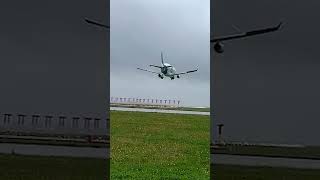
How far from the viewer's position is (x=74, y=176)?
5.94 metres

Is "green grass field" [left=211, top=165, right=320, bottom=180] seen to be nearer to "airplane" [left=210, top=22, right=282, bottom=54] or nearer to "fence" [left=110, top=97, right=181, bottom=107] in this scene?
"fence" [left=110, top=97, right=181, bottom=107]

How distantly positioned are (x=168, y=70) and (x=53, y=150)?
63.6 inches

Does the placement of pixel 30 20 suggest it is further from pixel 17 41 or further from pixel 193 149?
pixel 193 149

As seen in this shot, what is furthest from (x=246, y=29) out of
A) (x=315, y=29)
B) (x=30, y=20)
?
(x=30, y=20)

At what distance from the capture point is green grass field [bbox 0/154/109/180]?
231 inches

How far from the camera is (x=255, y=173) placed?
5.78m

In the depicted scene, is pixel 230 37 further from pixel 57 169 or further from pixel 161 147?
pixel 57 169

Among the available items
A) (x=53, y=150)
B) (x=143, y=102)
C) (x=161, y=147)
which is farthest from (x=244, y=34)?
(x=53, y=150)

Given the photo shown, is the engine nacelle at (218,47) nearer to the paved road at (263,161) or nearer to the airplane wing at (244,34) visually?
the airplane wing at (244,34)

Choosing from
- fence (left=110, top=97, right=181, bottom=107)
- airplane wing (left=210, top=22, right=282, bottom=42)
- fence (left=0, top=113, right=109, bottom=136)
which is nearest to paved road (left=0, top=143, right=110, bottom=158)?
fence (left=0, top=113, right=109, bottom=136)

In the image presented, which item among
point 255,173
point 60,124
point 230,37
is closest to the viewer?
point 230,37

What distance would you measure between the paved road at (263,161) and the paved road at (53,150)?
1.26m

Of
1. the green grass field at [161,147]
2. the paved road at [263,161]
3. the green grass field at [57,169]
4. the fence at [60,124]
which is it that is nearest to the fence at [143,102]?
the green grass field at [161,147]

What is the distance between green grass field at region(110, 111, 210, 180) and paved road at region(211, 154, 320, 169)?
0.19 metres
